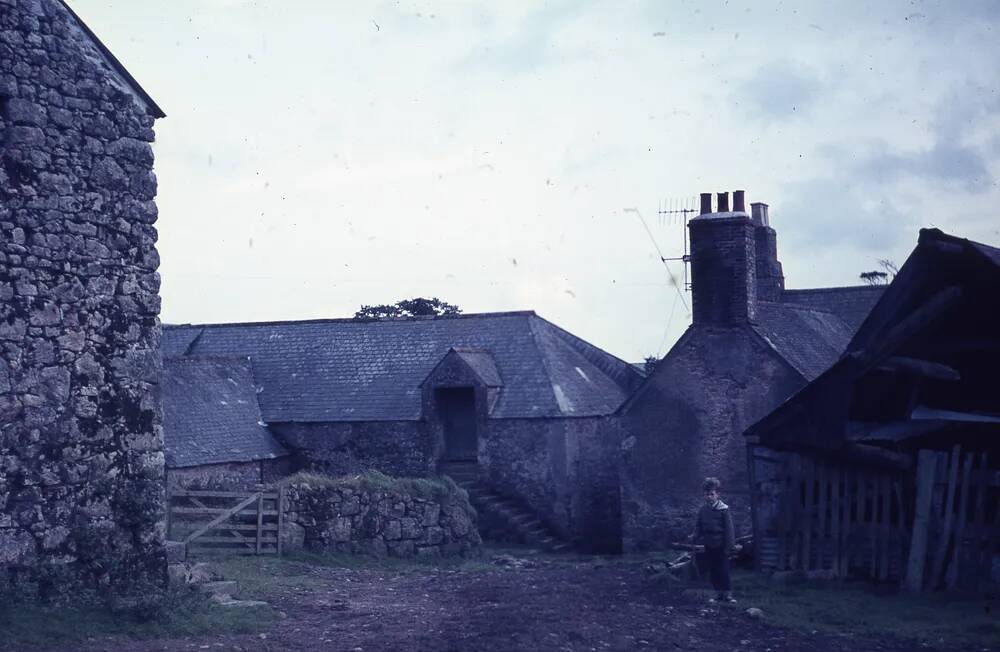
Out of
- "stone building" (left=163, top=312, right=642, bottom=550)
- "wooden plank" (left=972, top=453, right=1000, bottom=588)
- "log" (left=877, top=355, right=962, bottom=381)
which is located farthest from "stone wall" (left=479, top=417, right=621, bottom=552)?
"wooden plank" (left=972, top=453, right=1000, bottom=588)

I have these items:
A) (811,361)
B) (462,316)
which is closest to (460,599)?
(811,361)

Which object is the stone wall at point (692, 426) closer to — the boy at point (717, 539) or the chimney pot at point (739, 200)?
the chimney pot at point (739, 200)

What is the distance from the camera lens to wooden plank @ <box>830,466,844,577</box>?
1456 centimetres

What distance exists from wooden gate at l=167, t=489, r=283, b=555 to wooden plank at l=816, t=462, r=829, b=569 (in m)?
9.52

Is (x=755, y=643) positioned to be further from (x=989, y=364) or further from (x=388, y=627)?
(x=989, y=364)

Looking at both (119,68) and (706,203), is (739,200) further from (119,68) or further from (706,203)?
(119,68)

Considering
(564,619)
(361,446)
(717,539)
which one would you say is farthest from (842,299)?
(564,619)

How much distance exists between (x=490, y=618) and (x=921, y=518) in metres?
5.84

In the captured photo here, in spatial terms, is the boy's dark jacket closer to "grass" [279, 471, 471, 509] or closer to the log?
the log

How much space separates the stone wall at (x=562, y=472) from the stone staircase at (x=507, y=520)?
0.72 ft

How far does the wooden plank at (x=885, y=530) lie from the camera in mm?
14047

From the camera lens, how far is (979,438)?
46.4ft

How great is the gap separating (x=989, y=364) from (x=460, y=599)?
823cm

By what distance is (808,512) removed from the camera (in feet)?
48.8
